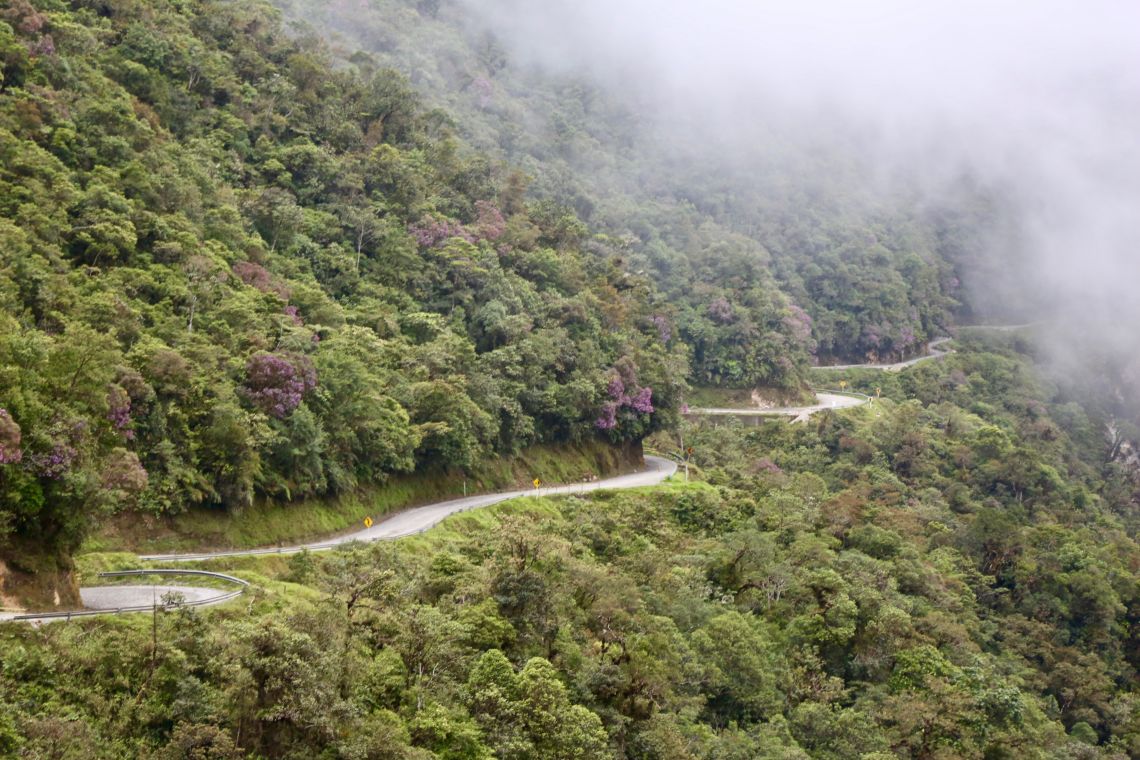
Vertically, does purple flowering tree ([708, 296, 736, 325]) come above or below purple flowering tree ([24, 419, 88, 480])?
above

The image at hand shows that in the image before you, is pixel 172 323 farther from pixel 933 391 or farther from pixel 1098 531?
pixel 933 391

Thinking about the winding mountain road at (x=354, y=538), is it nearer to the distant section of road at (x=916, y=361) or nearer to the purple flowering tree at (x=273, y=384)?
the purple flowering tree at (x=273, y=384)

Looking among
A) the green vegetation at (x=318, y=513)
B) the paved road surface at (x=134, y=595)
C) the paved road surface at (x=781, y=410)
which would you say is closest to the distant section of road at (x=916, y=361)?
the paved road surface at (x=781, y=410)

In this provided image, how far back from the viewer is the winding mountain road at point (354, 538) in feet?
66.0

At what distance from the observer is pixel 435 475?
38344 millimetres

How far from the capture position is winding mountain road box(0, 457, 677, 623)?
66.0ft

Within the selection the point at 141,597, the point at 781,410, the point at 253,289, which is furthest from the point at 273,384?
the point at 781,410

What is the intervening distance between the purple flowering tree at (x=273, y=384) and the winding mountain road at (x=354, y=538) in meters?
4.19

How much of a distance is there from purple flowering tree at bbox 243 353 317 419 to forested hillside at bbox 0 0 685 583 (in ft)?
0.20

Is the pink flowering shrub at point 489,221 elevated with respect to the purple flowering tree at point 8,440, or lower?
elevated

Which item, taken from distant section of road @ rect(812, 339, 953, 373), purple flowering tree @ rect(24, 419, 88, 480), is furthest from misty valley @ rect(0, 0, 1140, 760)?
distant section of road @ rect(812, 339, 953, 373)

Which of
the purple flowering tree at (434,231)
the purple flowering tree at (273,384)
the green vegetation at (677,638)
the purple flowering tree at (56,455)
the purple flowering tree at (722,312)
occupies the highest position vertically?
the purple flowering tree at (434,231)

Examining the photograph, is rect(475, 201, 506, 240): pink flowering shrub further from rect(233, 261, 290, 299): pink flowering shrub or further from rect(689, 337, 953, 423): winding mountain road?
rect(689, 337, 953, 423): winding mountain road

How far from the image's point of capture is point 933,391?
278 feet
